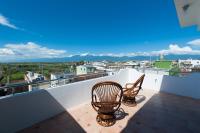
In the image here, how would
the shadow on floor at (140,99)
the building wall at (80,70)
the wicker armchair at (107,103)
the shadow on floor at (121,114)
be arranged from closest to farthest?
1. the wicker armchair at (107,103)
2. the shadow on floor at (121,114)
3. the shadow on floor at (140,99)
4. the building wall at (80,70)

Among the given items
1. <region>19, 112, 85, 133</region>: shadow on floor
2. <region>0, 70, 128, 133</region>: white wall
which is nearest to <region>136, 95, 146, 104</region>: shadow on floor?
<region>0, 70, 128, 133</region>: white wall

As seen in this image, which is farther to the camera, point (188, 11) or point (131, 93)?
point (131, 93)

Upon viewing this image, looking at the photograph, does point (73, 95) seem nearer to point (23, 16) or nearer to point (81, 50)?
point (23, 16)

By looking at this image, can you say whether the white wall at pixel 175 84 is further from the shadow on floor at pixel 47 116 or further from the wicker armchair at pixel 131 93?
the shadow on floor at pixel 47 116

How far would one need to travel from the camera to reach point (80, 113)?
3.21m

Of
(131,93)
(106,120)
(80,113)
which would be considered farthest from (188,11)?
(80,113)

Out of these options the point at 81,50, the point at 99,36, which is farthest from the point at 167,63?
the point at 81,50

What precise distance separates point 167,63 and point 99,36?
8.95 meters

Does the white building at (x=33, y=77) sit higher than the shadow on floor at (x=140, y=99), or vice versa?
the white building at (x=33, y=77)

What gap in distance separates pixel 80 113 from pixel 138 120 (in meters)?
1.36

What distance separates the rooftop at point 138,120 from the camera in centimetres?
251

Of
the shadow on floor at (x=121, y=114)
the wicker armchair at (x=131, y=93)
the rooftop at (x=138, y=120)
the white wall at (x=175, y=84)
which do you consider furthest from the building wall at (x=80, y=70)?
the white wall at (x=175, y=84)

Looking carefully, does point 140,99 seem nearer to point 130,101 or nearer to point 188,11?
point 130,101

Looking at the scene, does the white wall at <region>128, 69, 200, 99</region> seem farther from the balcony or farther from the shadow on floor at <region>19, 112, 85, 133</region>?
the shadow on floor at <region>19, 112, 85, 133</region>
